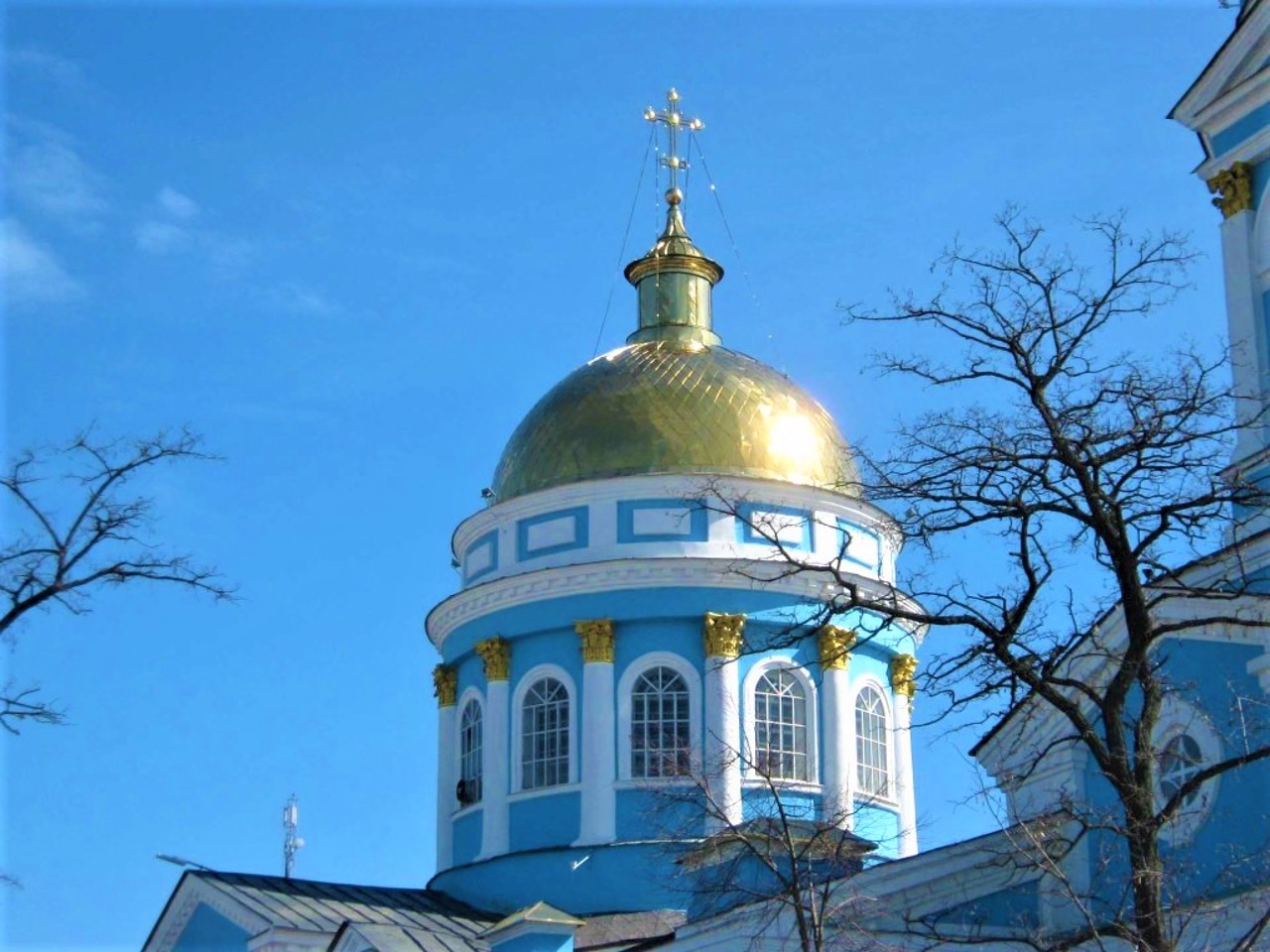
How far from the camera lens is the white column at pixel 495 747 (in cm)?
2775

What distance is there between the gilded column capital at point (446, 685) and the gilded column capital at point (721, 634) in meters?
4.23

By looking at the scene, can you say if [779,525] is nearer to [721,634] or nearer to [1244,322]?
[721,634]

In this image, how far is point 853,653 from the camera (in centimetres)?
2845

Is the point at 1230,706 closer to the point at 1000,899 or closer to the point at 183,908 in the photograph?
the point at 1000,899

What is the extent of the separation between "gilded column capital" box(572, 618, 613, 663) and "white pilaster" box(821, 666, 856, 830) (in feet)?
9.19

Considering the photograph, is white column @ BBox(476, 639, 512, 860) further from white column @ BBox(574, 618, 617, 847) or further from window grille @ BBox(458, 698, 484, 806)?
white column @ BBox(574, 618, 617, 847)

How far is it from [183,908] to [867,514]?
34.2 feet

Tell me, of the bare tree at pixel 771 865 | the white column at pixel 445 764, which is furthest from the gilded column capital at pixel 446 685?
the bare tree at pixel 771 865

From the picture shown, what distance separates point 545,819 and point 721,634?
3.30m

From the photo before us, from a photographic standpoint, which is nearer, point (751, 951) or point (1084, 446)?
point (1084, 446)

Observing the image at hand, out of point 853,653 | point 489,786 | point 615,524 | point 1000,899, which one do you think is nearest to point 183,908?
point 489,786

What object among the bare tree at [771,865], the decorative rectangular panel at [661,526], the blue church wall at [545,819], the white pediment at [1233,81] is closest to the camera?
the bare tree at [771,865]

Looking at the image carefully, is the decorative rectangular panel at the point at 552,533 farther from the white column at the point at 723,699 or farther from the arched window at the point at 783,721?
the arched window at the point at 783,721

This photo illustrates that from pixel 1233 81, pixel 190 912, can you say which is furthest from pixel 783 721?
pixel 1233 81
